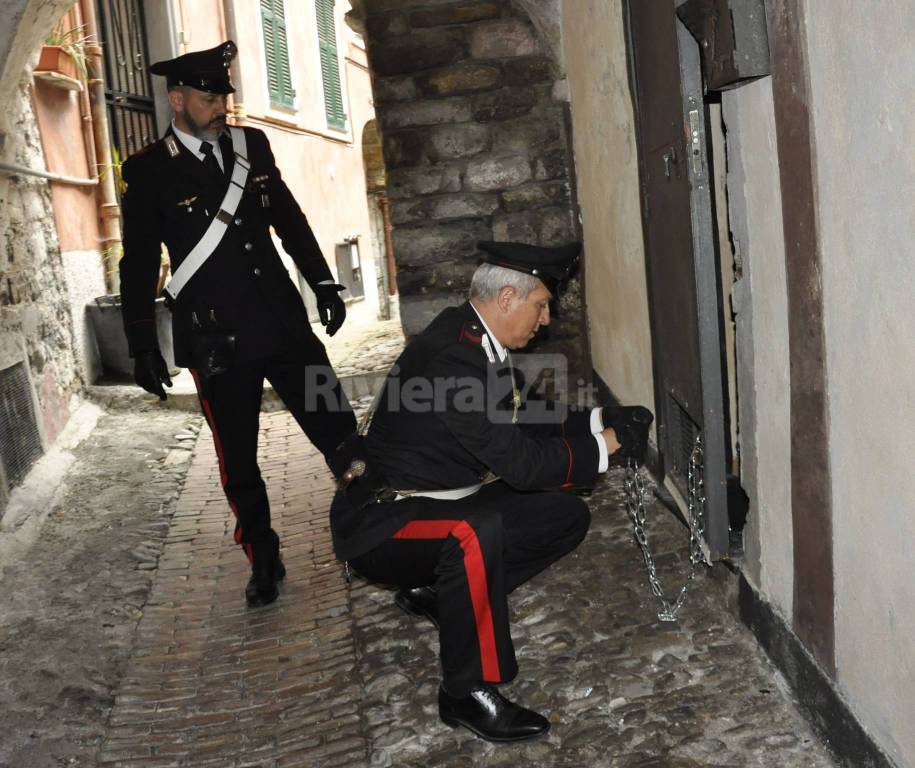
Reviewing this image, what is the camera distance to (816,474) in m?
2.41

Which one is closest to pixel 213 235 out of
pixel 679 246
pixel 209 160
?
pixel 209 160

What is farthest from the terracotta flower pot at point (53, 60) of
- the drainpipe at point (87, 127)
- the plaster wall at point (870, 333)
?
the plaster wall at point (870, 333)

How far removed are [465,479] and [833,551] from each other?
111cm

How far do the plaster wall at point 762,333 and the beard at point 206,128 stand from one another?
1870 millimetres

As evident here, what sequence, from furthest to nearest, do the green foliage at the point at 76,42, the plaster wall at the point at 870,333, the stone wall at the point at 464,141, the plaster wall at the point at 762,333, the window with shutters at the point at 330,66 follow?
the window with shutters at the point at 330,66 < the green foliage at the point at 76,42 < the stone wall at the point at 464,141 < the plaster wall at the point at 762,333 < the plaster wall at the point at 870,333

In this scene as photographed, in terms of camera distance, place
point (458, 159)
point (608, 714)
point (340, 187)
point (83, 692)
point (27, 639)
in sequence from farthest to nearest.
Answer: point (340, 187)
point (458, 159)
point (27, 639)
point (83, 692)
point (608, 714)

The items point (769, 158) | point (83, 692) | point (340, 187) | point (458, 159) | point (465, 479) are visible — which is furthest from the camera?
point (340, 187)

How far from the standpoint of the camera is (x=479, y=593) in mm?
2805

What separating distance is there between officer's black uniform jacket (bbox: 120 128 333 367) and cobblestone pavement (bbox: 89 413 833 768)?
979 mm

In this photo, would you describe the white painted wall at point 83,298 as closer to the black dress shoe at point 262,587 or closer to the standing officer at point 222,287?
the standing officer at point 222,287

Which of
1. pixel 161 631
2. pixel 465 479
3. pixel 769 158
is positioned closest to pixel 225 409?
pixel 161 631

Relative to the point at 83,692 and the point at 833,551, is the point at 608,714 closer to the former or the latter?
the point at 833,551

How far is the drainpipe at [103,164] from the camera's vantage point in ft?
26.5

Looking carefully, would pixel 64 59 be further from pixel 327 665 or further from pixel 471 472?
pixel 471 472
